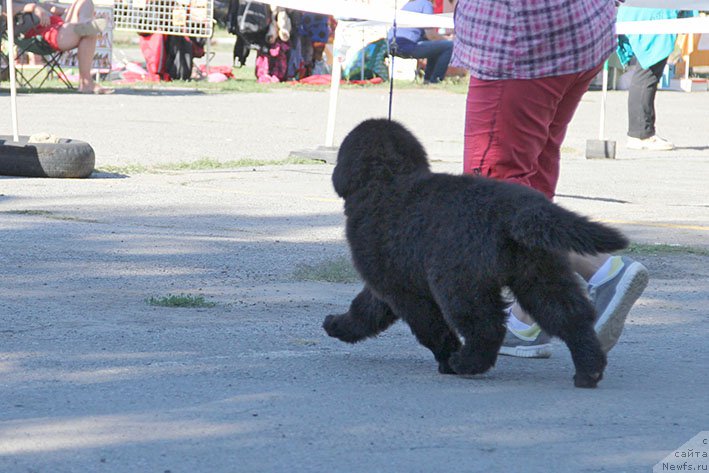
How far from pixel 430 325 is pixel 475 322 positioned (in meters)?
0.24

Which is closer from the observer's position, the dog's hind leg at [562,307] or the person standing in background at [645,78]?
the dog's hind leg at [562,307]

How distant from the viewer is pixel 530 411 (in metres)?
3.81

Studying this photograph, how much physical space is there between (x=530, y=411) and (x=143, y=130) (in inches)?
400

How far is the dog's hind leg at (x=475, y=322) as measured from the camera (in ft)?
13.1

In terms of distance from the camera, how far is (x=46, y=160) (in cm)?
913

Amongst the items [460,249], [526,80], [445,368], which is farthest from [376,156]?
[445,368]

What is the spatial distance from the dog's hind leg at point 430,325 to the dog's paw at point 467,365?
2.9 inches

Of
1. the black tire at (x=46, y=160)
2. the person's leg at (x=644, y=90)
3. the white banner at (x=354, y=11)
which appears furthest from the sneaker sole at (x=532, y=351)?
the person's leg at (x=644, y=90)

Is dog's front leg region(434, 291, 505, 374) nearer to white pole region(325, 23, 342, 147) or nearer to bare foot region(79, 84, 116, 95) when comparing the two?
white pole region(325, 23, 342, 147)

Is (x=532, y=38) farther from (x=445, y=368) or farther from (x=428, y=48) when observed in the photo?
(x=428, y=48)

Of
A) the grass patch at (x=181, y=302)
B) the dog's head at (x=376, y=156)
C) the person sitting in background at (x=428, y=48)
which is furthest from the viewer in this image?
the person sitting in background at (x=428, y=48)

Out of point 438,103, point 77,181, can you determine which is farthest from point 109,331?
point 438,103

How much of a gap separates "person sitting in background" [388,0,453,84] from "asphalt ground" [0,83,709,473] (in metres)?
11.5

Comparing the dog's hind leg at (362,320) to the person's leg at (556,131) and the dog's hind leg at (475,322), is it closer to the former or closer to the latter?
the dog's hind leg at (475,322)
